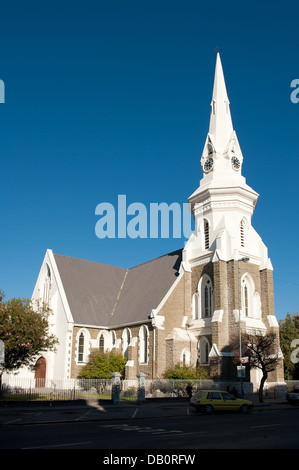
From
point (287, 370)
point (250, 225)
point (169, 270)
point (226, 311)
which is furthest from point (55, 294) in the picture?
point (287, 370)

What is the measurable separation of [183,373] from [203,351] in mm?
3690

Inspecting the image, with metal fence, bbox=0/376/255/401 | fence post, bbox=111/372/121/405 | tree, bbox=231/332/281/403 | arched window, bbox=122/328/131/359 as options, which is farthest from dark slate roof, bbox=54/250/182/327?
fence post, bbox=111/372/121/405

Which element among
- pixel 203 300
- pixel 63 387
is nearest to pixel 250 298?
pixel 203 300

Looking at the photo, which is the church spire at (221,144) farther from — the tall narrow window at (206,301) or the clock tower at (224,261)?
the tall narrow window at (206,301)

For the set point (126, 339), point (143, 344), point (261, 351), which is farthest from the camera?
point (126, 339)

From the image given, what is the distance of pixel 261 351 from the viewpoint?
3028 centimetres

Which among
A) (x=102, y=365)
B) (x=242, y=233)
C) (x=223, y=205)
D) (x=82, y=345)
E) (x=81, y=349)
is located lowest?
(x=102, y=365)

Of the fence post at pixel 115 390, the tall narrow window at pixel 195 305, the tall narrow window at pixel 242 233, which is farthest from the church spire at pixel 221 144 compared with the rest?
the fence post at pixel 115 390

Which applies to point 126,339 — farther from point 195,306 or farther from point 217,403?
point 217,403

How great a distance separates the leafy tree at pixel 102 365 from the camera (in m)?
35.2

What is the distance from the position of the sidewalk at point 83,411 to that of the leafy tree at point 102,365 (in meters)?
8.27
